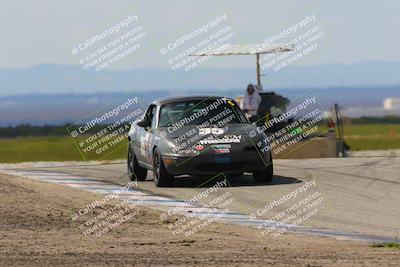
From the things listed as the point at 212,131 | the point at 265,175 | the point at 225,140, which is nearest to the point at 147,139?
the point at 212,131

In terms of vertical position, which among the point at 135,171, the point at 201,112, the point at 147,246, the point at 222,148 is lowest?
the point at 135,171

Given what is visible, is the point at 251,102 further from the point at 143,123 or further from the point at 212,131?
the point at 212,131

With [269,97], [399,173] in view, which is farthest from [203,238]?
[269,97]

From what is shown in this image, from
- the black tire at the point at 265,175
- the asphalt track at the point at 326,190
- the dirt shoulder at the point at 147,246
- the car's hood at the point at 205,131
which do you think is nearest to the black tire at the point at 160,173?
the asphalt track at the point at 326,190

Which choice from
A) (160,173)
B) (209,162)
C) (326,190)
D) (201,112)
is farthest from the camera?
(201,112)

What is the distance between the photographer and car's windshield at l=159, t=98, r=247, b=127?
19.0m

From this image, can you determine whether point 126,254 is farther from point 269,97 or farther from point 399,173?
point 269,97

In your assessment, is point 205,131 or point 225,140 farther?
point 205,131

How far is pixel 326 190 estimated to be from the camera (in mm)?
18047

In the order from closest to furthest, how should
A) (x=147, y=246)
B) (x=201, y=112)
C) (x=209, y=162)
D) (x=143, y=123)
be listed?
(x=147, y=246)
(x=209, y=162)
(x=201, y=112)
(x=143, y=123)

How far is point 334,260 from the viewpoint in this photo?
10.5 m

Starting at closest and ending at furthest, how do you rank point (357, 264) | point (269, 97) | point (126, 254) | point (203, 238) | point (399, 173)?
point (357, 264), point (126, 254), point (203, 238), point (399, 173), point (269, 97)

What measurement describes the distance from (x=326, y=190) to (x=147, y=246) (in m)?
6.92

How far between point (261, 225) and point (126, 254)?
352cm
